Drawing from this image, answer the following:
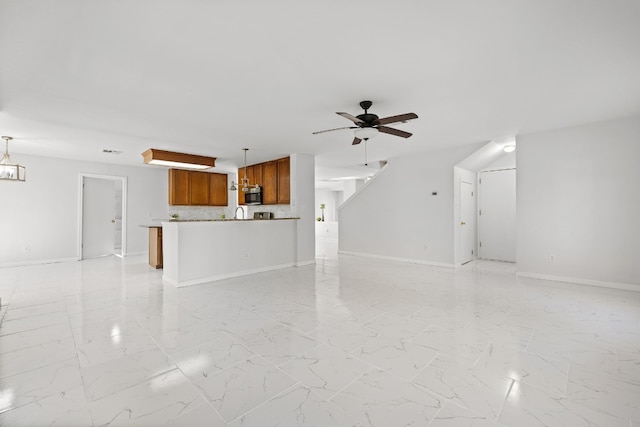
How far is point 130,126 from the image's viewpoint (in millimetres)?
4047

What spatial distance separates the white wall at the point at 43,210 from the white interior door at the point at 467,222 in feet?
26.5

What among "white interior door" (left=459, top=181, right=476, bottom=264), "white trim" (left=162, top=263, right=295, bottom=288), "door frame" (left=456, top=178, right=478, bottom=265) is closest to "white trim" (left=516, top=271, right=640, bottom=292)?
"door frame" (left=456, top=178, right=478, bottom=265)

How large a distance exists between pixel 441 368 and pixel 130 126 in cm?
468

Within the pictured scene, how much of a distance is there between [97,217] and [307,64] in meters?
7.24

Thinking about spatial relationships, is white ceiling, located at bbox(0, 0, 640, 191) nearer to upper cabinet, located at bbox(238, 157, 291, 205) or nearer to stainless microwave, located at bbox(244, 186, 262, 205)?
upper cabinet, located at bbox(238, 157, 291, 205)

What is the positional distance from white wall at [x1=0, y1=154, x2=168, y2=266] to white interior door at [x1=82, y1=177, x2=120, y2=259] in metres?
0.23

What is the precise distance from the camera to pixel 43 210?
621 centimetres

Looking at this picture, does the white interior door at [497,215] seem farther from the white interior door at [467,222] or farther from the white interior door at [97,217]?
the white interior door at [97,217]

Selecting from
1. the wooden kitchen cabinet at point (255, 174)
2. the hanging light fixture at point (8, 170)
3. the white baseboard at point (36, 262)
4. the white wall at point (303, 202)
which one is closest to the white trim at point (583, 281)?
the white wall at point (303, 202)

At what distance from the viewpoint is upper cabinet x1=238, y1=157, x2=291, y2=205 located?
6316 mm

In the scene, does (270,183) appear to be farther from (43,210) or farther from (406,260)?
(43,210)

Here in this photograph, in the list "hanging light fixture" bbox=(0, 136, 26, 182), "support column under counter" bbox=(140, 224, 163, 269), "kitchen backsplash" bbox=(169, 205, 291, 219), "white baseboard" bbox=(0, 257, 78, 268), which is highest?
"hanging light fixture" bbox=(0, 136, 26, 182)

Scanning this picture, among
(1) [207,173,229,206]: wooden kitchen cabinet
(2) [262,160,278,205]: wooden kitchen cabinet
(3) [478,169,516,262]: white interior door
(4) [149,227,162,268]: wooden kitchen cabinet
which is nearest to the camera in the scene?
(4) [149,227,162,268]: wooden kitchen cabinet

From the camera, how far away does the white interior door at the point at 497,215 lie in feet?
20.1
